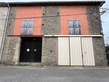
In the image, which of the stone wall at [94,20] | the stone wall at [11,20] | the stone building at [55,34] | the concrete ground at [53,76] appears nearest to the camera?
the concrete ground at [53,76]

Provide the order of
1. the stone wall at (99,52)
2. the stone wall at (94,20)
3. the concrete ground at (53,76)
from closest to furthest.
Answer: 1. the concrete ground at (53,76)
2. the stone wall at (99,52)
3. the stone wall at (94,20)

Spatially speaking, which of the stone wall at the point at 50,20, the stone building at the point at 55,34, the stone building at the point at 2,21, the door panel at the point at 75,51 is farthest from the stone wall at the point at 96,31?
the stone building at the point at 2,21

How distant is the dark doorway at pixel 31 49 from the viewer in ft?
42.0

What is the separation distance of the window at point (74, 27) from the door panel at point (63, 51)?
99 cm

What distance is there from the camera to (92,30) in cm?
1247

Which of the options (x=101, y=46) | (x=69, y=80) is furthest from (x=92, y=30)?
(x=69, y=80)

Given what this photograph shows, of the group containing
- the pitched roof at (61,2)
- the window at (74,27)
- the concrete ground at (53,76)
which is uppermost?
the pitched roof at (61,2)

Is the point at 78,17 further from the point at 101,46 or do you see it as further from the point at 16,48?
the point at 16,48

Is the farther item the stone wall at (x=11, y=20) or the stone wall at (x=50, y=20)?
the stone wall at (x=11, y=20)

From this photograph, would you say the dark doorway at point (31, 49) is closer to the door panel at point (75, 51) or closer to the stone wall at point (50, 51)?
the stone wall at point (50, 51)

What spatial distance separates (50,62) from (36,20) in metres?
4.52

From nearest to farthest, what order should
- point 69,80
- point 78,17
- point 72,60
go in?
1. point 69,80
2. point 72,60
3. point 78,17

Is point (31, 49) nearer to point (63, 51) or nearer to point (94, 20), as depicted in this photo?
point (63, 51)

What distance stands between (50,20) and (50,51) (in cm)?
324
